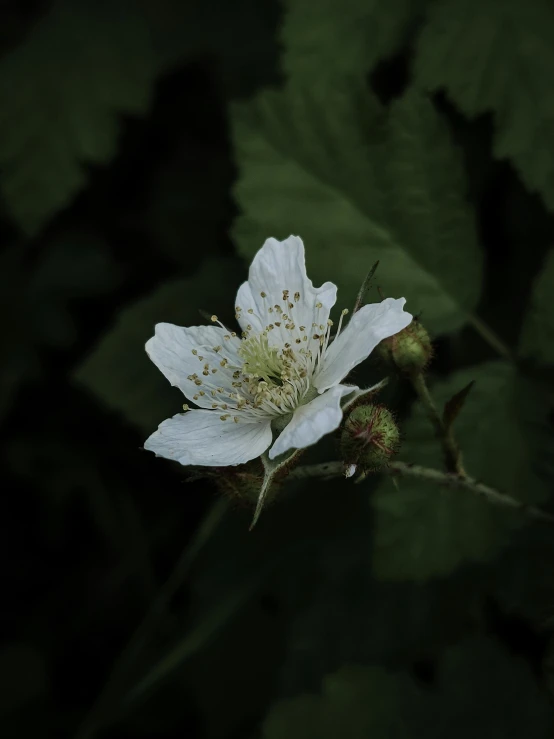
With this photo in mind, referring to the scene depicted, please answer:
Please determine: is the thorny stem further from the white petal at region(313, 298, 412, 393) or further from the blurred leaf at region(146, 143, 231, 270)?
the blurred leaf at region(146, 143, 231, 270)

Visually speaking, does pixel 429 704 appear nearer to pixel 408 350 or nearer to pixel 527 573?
pixel 527 573

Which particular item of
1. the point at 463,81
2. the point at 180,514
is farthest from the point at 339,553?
the point at 463,81

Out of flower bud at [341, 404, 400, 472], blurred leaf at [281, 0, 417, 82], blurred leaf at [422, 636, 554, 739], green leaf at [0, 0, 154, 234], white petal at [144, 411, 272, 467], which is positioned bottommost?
blurred leaf at [422, 636, 554, 739]

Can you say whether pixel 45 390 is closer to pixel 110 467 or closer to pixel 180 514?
pixel 110 467

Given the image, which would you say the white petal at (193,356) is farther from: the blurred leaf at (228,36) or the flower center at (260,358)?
the blurred leaf at (228,36)

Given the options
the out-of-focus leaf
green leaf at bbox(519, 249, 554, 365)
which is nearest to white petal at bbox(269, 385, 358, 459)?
green leaf at bbox(519, 249, 554, 365)
